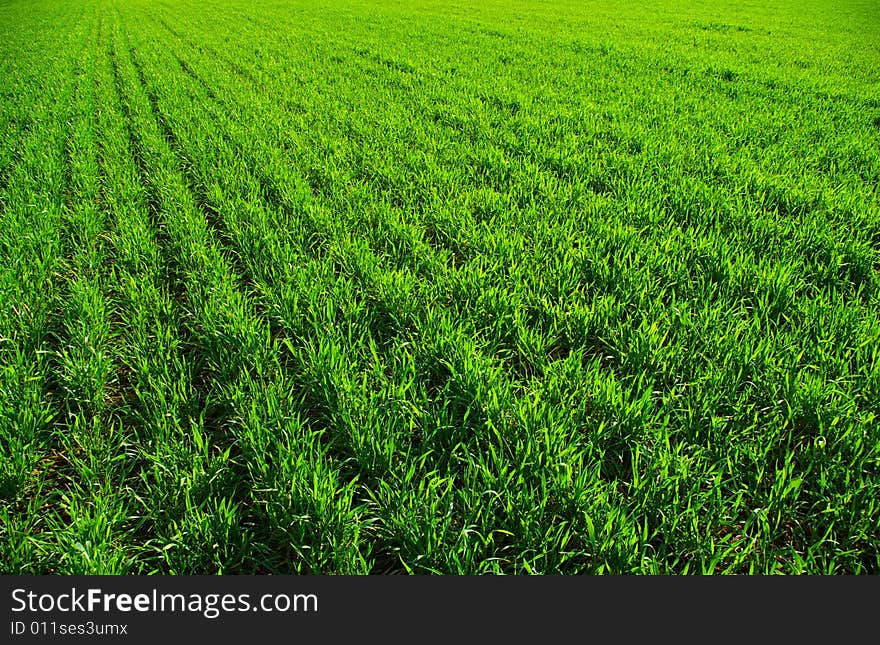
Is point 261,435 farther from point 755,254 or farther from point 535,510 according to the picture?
point 755,254

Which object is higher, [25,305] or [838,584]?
[25,305]

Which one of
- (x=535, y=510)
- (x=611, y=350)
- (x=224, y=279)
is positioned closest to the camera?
(x=535, y=510)

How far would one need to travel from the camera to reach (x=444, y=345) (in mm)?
2527

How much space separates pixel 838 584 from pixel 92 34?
23.0m

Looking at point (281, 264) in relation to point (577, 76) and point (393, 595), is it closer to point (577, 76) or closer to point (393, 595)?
point (393, 595)

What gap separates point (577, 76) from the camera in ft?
29.7

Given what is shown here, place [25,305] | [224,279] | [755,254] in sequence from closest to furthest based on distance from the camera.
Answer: [25,305] < [224,279] < [755,254]

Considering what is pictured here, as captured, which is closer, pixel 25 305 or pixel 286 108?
pixel 25 305

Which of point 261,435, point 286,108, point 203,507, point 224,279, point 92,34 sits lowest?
point 203,507

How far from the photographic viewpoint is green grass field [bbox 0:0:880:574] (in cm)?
175

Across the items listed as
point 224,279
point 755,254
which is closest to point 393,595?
point 224,279

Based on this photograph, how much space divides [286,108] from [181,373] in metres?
6.06

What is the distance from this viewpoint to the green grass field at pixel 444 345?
1751 millimetres

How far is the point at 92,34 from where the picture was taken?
702 inches
